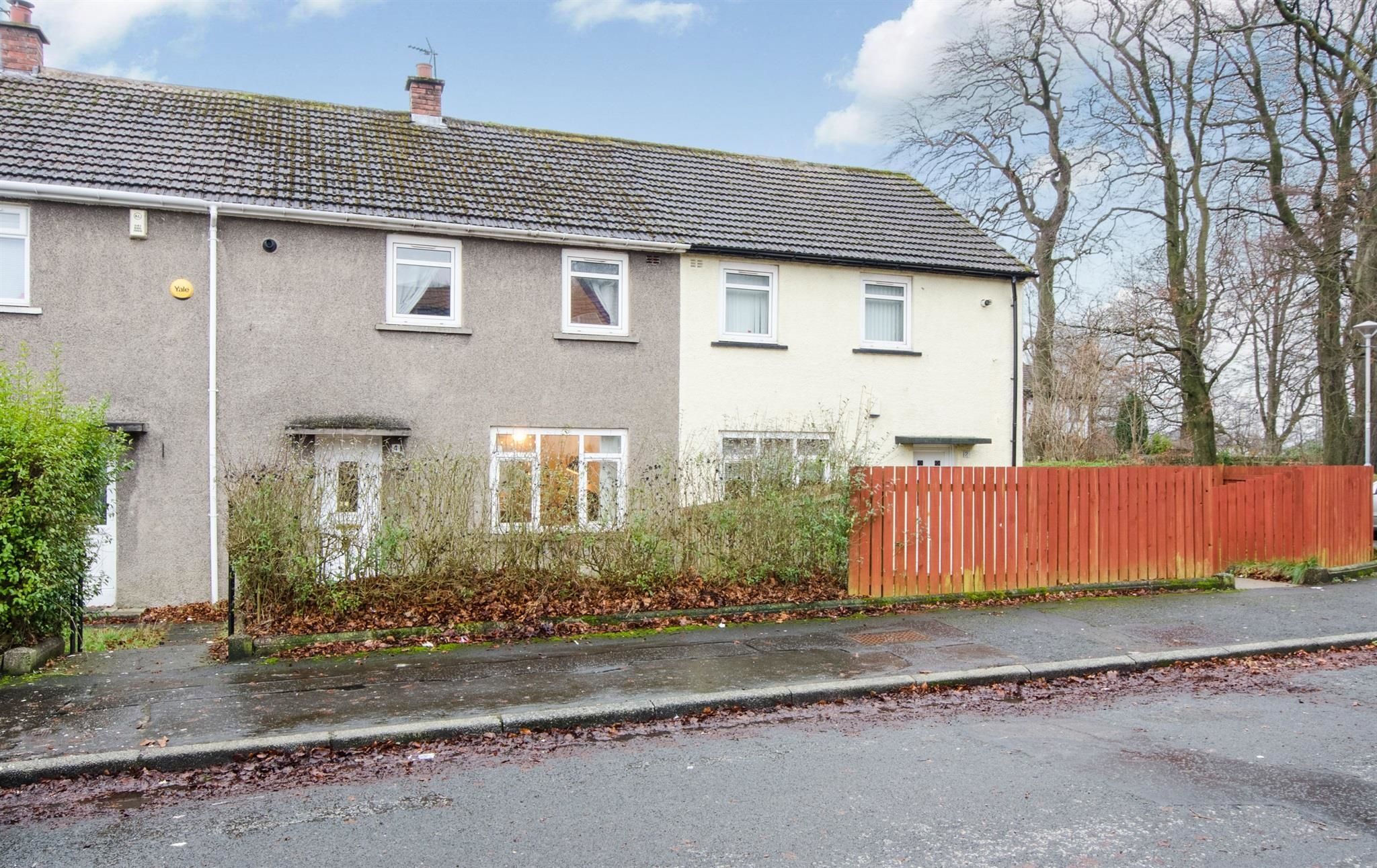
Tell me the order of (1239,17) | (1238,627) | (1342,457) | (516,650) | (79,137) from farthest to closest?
(1239,17) < (1342,457) < (79,137) < (1238,627) < (516,650)

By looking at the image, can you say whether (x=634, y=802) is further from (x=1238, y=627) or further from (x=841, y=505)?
(x=1238, y=627)

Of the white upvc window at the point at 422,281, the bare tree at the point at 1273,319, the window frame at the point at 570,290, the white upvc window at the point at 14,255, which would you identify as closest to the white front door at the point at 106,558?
the white upvc window at the point at 14,255

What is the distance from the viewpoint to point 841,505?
10.6 meters

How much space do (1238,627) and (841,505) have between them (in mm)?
4127

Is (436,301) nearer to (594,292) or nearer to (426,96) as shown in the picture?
(594,292)

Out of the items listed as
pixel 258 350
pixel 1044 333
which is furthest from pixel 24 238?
pixel 1044 333

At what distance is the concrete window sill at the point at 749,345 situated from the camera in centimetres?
1499

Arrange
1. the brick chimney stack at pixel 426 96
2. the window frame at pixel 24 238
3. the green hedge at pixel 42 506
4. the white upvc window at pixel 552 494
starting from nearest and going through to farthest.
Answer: the green hedge at pixel 42 506 < the white upvc window at pixel 552 494 < the window frame at pixel 24 238 < the brick chimney stack at pixel 426 96

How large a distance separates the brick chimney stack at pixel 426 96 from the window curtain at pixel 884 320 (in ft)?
27.1

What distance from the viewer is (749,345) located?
15.1m

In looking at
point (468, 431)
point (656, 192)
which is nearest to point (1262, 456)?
point (656, 192)

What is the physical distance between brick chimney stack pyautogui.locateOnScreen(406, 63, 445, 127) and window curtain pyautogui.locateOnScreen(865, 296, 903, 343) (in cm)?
826

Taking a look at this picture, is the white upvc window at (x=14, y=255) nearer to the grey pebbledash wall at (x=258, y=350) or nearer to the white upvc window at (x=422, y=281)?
the grey pebbledash wall at (x=258, y=350)

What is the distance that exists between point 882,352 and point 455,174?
7.48 m
